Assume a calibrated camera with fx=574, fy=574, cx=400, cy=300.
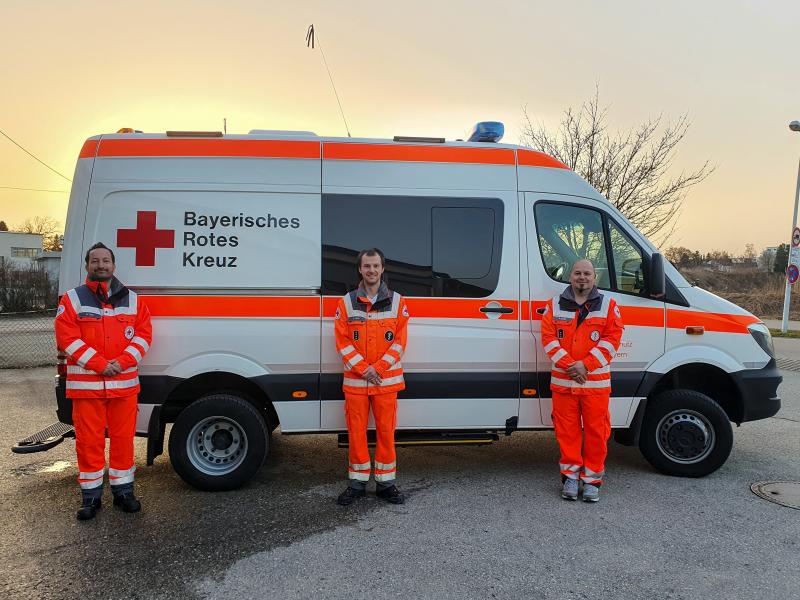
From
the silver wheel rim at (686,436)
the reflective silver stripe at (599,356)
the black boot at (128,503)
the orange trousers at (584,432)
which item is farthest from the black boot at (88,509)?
the silver wheel rim at (686,436)

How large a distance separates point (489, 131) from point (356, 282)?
5.64 feet

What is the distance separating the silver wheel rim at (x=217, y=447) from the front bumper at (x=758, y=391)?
3.97 metres

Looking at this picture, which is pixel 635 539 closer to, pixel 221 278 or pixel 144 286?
pixel 221 278

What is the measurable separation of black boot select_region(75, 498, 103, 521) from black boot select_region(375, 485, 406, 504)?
6.45 feet

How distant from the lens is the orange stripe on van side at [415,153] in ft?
14.6

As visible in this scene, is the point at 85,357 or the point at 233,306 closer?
the point at 85,357

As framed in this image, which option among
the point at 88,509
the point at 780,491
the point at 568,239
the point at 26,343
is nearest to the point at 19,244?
the point at 26,343

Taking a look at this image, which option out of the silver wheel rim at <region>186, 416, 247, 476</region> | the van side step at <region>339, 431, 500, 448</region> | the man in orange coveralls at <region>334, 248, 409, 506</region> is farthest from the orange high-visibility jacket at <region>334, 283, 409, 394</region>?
the silver wheel rim at <region>186, 416, 247, 476</region>

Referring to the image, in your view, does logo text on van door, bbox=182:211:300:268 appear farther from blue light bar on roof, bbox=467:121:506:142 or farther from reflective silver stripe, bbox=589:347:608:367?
reflective silver stripe, bbox=589:347:608:367

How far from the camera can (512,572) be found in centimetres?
320

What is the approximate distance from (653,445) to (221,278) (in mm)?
3696

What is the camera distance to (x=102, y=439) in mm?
3982

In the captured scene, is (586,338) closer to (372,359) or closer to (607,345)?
(607,345)

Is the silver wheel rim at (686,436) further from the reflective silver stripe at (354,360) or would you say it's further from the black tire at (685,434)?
the reflective silver stripe at (354,360)
